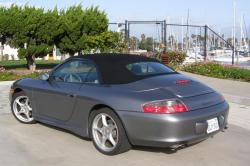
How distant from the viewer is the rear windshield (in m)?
6.31

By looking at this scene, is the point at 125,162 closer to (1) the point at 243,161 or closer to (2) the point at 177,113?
(2) the point at 177,113

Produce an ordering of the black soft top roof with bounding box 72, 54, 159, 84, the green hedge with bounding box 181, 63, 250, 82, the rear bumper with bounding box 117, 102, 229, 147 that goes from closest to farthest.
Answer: the rear bumper with bounding box 117, 102, 229, 147 < the black soft top roof with bounding box 72, 54, 159, 84 < the green hedge with bounding box 181, 63, 250, 82

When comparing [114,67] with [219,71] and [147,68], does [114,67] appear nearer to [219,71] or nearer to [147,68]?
[147,68]

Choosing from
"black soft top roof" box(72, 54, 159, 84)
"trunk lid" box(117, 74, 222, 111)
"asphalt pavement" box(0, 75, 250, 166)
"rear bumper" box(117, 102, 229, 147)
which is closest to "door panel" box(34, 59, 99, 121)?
"black soft top roof" box(72, 54, 159, 84)

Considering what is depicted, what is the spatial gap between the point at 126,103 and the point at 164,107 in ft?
1.61

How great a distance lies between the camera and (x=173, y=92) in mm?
5641

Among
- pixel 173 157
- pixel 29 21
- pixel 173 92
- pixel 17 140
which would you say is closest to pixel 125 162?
pixel 173 157

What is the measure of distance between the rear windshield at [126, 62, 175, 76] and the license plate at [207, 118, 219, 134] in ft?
3.86

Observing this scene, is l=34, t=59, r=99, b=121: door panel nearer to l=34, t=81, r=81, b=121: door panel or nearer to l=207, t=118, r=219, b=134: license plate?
l=34, t=81, r=81, b=121: door panel

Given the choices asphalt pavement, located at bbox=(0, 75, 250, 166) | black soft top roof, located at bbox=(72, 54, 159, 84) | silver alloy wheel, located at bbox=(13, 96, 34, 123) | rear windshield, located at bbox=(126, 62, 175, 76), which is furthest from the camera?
silver alloy wheel, located at bbox=(13, 96, 34, 123)

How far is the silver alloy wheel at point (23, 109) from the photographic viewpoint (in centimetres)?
762

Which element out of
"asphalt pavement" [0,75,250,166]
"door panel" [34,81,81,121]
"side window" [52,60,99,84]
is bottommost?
"asphalt pavement" [0,75,250,166]

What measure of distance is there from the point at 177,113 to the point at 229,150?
3.95 feet

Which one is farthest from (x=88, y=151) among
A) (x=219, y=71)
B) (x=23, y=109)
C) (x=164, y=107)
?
(x=219, y=71)
